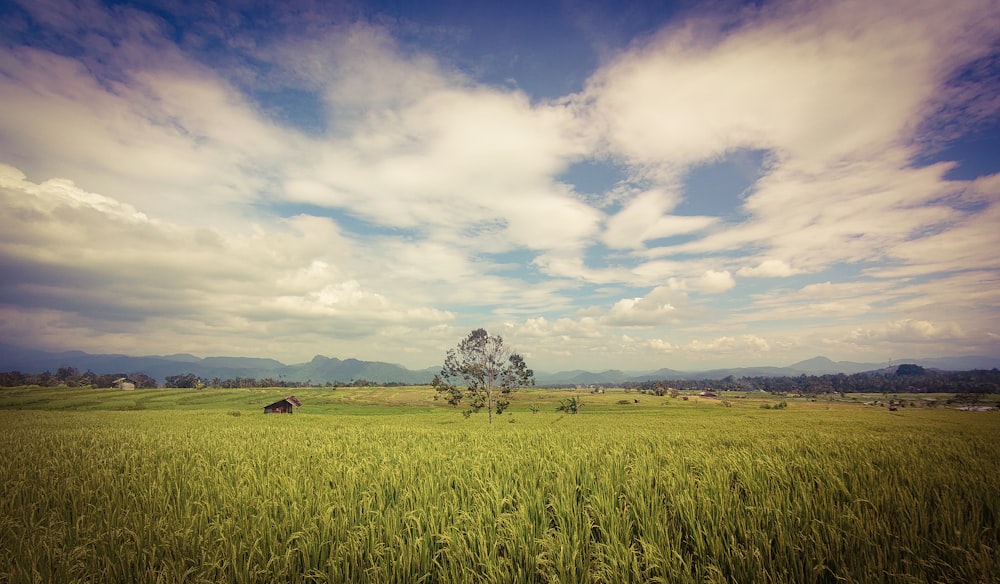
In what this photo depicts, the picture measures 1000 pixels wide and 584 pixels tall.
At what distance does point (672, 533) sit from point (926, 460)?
6.88m

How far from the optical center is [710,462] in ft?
21.2

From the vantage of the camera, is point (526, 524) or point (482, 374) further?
point (482, 374)

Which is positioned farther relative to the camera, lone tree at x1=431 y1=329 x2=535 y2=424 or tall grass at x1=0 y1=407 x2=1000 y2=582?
lone tree at x1=431 y1=329 x2=535 y2=424

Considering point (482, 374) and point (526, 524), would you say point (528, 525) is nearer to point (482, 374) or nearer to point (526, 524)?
point (526, 524)

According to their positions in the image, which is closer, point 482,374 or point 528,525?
point 528,525

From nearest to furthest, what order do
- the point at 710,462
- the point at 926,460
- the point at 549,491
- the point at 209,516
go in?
the point at 209,516 → the point at 549,491 → the point at 710,462 → the point at 926,460

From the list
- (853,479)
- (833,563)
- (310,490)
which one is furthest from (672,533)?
(310,490)

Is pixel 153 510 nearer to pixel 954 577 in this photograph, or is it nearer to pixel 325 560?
pixel 325 560

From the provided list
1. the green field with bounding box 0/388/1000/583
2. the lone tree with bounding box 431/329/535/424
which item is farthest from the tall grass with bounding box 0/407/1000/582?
the lone tree with bounding box 431/329/535/424

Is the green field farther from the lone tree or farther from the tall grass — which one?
the lone tree

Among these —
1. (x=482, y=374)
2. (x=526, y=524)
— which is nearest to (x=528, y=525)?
(x=526, y=524)

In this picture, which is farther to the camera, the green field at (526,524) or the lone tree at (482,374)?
the lone tree at (482,374)

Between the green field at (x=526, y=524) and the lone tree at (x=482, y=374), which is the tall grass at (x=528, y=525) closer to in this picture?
the green field at (x=526, y=524)

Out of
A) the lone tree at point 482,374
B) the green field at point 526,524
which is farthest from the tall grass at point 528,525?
the lone tree at point 482,374
